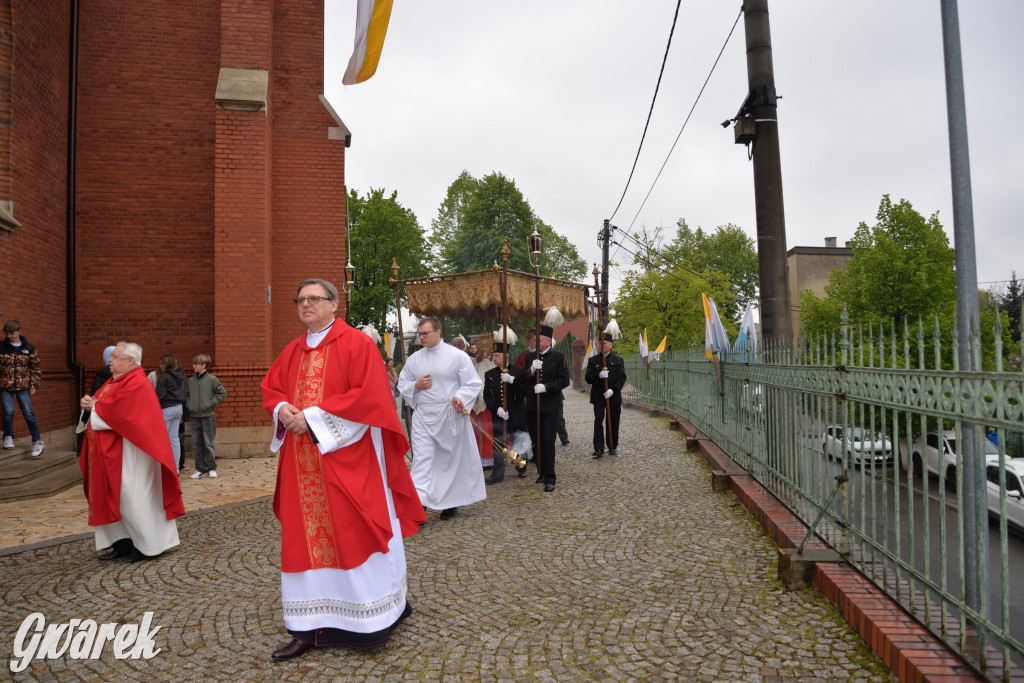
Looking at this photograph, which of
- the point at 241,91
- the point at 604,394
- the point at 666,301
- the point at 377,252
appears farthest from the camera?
the point at 377,252

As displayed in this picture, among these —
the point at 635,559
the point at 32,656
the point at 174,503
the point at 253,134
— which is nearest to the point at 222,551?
the point at 174,503

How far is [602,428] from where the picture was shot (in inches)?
410

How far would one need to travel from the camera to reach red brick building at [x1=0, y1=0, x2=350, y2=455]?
1027cm

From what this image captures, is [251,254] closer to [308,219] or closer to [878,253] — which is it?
[308,219]

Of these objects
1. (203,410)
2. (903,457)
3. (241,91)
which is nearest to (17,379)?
(203,410)

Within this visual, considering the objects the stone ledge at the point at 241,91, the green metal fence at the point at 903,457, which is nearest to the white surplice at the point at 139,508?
the green metal fence at the point at 903,457

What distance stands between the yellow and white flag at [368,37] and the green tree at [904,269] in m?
21.2

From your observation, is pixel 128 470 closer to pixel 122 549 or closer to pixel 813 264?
pixel 122 549

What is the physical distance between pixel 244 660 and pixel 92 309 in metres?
9.37

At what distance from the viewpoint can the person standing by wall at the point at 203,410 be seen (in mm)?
9125

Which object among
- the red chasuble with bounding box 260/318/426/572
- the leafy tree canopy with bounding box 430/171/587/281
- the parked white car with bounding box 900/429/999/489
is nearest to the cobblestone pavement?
the red chasuble with bounding box 260/318/426/572

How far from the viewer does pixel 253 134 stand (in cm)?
1062

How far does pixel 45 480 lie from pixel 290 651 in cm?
649

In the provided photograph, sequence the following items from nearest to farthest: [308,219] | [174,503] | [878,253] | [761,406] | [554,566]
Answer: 1. [554,566]
2. [174,503]
3. [761,406]
4. [308,219]
5. [878,253]
